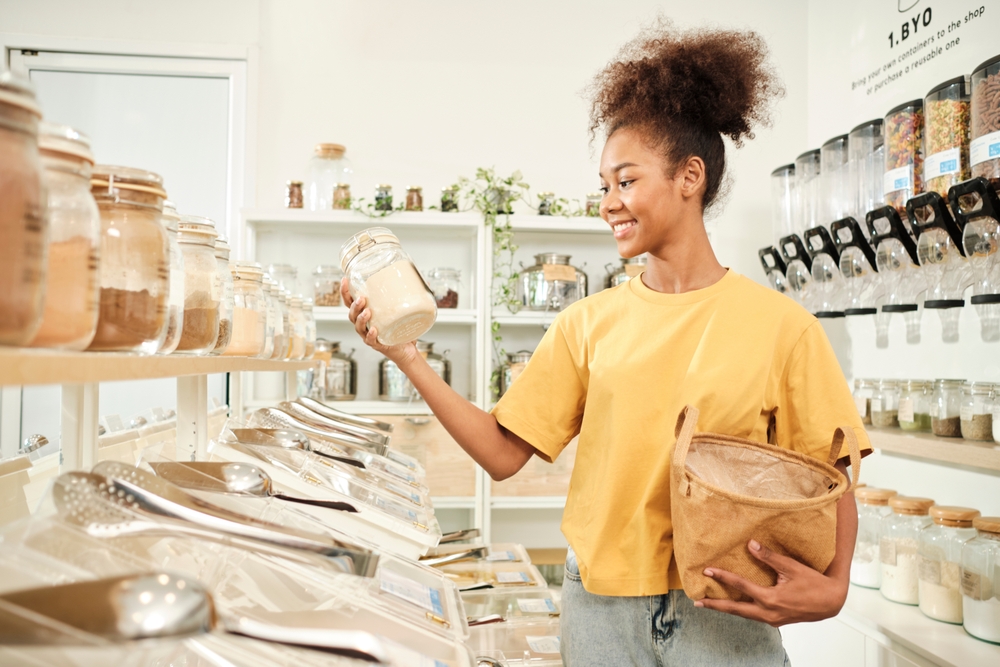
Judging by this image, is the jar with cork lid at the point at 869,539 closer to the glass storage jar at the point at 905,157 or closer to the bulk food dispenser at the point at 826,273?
the bulk food dispenser at the point at 826,273

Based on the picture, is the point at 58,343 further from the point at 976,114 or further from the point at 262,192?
the point at 262,192

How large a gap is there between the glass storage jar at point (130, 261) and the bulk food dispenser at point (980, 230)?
69.3 inches

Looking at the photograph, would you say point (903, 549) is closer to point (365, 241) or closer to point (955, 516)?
point (955, 516)

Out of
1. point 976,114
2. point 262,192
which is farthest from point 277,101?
point 976,114

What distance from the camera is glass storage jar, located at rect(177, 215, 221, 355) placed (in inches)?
34.8

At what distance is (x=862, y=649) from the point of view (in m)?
2.03

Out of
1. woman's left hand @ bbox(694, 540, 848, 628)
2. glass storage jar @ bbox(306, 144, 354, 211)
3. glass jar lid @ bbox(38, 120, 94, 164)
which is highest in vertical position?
glass storage jar @ bbox(306, 144, 354, 211)

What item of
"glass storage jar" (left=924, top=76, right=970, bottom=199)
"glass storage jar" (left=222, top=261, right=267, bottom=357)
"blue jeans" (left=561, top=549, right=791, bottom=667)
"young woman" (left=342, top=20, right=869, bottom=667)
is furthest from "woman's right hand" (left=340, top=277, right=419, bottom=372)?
"glass storage jar" (left=924, top=76, right=970, bottom=199)

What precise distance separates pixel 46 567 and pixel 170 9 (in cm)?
354

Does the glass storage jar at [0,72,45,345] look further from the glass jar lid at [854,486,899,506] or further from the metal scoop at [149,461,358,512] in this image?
the glass jar lid at [854,486,899,506]

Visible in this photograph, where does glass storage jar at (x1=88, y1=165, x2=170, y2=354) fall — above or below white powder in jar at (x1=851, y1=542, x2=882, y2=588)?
above

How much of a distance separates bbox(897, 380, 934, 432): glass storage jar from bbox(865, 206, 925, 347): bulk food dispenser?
25 cm

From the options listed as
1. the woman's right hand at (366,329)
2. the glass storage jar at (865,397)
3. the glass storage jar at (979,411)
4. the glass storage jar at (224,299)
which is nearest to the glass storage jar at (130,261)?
the glass storage jar at (224,299)

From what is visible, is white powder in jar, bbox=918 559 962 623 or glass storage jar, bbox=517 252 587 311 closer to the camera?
white powder in jar, bbox=918 559 962 623
